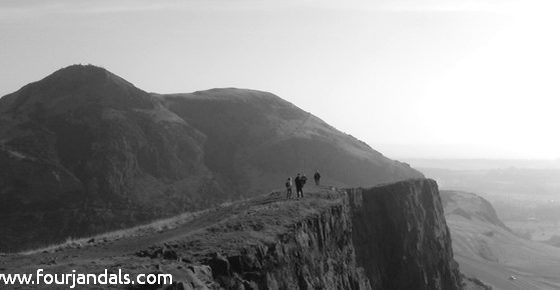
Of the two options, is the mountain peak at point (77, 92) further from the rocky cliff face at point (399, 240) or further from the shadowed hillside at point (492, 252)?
the shadowed hillside at point (492, 252)

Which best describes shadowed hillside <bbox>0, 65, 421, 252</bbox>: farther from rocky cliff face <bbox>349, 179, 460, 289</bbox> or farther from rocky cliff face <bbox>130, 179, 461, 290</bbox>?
rocky cliff face <bbox>130, 179, 461, 290</bbox>

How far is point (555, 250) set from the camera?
129250mm

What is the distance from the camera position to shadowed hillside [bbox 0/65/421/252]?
54.9 m

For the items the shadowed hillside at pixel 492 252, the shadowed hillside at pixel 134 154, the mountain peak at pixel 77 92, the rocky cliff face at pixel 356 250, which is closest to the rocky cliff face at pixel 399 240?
the rocky cliff face at pixel 356 250

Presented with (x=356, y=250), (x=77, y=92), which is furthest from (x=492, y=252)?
(x=77, y=92)

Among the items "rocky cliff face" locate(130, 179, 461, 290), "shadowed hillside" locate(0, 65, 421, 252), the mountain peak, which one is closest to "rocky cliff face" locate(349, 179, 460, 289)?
"rocky cliff face" locate(130, 179, 461, 290)

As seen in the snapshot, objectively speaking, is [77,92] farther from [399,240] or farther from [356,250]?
[399,240]

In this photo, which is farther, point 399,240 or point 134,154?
point 134,154

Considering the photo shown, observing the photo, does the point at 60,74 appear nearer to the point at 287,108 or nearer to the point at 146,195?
the point at 146,195

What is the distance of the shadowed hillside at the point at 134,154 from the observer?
5488 centimetres

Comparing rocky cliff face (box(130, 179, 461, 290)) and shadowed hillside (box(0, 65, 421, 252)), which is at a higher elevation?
shadowed hillside (box(0, 65, 421, 252))

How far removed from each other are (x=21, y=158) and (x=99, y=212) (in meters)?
11.8

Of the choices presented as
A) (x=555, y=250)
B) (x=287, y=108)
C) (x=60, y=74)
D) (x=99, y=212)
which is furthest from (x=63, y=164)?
(x=555, y=250)

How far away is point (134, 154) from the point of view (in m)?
69.3
